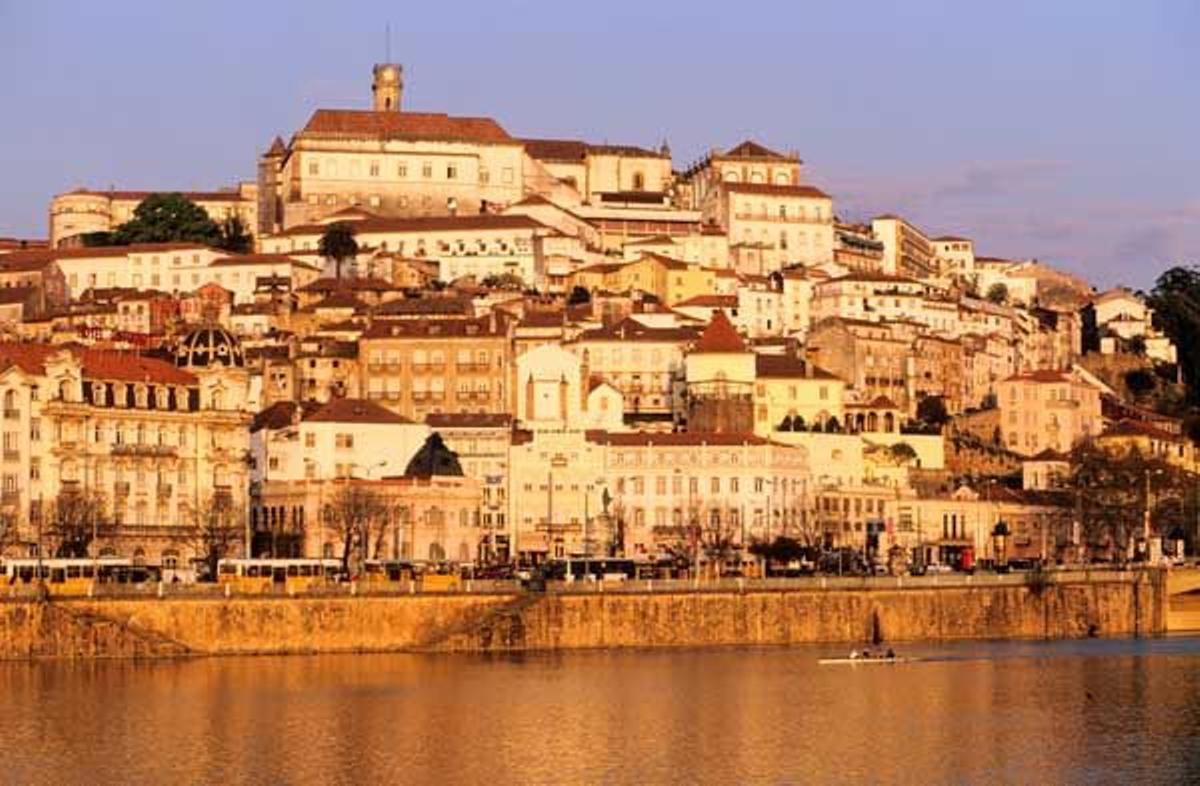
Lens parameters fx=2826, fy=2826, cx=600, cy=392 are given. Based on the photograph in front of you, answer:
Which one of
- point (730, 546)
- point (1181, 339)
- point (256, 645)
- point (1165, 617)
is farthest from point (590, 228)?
point (256, 645)

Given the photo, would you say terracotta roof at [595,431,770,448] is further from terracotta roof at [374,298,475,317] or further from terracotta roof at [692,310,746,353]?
terracotta roof at [374,298,475,317]

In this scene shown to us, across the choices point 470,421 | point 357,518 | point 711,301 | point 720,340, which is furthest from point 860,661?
point 711,301

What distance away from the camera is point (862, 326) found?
127 m

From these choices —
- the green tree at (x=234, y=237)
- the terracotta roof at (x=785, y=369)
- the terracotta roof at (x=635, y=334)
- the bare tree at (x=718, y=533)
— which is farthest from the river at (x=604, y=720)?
the green tree at (x=234, y=237)

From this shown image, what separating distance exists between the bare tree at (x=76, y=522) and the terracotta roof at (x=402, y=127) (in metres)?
60.2

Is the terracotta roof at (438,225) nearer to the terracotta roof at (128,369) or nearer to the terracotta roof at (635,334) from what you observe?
the terracotta roof at (635,334)

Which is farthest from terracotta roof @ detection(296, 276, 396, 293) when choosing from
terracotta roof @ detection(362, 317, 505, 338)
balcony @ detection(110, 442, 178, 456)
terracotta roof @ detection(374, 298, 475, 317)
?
balcony @ detection(110, 442, 178, 456)

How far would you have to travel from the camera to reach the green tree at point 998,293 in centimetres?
15604

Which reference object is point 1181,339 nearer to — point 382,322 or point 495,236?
point 495,236

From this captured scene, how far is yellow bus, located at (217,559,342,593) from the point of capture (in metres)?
74.5

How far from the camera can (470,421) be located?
4173 inches

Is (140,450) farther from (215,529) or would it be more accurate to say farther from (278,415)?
(278,415)

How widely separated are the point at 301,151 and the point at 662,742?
93071 millimetres

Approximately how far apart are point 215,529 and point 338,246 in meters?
43.8
